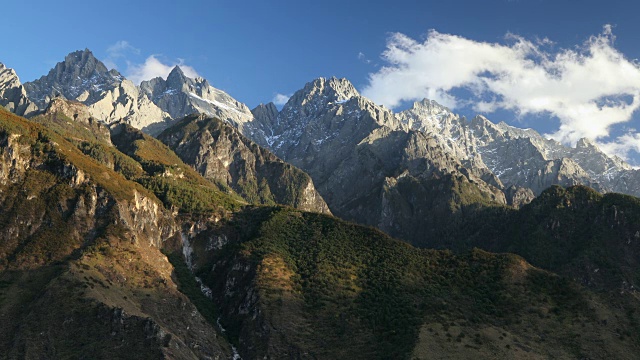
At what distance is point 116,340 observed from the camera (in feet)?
611

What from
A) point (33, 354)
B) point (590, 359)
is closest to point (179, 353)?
point (33, 354)

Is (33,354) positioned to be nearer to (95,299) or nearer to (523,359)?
(95,299)

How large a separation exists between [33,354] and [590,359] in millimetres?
171590

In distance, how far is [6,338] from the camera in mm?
180250

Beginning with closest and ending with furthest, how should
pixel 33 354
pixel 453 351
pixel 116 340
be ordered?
pixel 33 354 → pixel 116 340 → pixel 453 351

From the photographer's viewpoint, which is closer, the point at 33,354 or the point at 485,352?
the point at 33,354

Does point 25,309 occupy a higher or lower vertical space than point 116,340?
higher

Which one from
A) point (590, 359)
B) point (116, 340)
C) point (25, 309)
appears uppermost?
point (25, 309)

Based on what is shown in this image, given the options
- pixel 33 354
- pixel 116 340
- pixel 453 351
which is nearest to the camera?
pixel 33 354

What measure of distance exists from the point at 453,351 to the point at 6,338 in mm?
136718

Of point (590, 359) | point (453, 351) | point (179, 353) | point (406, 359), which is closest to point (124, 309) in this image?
point (179, 353)

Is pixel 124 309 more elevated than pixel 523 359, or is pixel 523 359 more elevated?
pixel 124 309

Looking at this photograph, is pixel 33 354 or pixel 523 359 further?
pixel 523 359

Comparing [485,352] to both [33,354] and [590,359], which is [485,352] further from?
[33,354]
